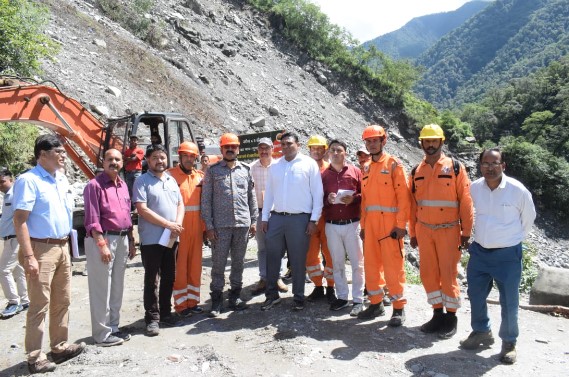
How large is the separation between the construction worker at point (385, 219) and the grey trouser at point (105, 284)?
2.42 metres

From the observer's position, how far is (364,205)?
4859 mm

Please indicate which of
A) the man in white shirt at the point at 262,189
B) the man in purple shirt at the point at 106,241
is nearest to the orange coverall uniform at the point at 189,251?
the man in purple shirt at the point at 106,241

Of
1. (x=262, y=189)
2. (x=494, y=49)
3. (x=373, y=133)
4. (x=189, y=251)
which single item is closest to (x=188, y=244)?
(x=189, y=251)

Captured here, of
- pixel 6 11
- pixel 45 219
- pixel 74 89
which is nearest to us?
pixel 45 219

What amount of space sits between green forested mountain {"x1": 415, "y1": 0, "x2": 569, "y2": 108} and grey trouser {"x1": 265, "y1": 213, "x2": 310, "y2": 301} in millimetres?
97420

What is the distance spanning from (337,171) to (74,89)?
38.3 feet

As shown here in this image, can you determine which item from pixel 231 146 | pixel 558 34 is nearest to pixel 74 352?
pixel 231 146

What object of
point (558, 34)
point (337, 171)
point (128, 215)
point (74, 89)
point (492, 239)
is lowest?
point (492, 239)

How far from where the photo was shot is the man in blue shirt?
206 inches

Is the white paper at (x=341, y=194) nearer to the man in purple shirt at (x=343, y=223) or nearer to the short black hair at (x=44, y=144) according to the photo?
the man in purple shirt at (x=343, y=223)

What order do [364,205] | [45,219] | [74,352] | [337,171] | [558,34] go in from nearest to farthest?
[45,219] < [74,352] < [364,205] < [337,171] < [558,34]

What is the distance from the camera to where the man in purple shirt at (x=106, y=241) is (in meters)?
4.16

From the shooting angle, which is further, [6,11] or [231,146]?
[6,11]

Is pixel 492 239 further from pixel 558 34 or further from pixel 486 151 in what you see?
pixel 558 34
